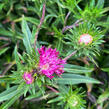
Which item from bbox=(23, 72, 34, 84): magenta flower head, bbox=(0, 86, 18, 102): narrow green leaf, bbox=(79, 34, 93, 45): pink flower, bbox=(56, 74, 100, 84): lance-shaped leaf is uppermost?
bbox=(79, 34, 93, 45): pink flower

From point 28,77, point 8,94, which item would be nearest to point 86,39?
point 28,77

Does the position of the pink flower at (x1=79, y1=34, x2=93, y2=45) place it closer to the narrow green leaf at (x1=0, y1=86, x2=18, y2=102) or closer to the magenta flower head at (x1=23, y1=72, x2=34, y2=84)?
the magenta flower head at (x1=23, y1=72, x2=34, y2=84)

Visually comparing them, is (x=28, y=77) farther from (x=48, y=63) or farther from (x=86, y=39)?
(x=86, y=39)

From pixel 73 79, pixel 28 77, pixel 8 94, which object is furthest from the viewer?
pixel 73 79

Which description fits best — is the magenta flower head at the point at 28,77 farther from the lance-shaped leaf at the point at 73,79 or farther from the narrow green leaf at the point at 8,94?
the lance-shaped leaf at the point at 73,79

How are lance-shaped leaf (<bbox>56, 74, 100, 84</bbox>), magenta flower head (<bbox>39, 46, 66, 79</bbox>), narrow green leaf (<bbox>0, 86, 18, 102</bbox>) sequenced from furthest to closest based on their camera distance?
lance-shaped leaf (<bbox>56, 74, 100, 84</bbox>) < narrow green leaf (<bbox>0, 86, 18, 102</bbox>) < magenta flower head (<bbox>39, 46, 66, 79</bbox>)

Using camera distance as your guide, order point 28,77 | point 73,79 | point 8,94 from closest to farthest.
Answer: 1. point 28,77
2. point 8,94
3. point 73,79

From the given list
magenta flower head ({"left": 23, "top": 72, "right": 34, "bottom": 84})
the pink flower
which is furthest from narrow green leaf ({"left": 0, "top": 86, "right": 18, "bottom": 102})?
the pink flower

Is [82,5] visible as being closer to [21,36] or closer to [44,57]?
[21,36]

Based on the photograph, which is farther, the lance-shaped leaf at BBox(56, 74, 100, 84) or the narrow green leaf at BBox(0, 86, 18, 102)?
the lance-shaped leaf at BBox(56, 74, 100, 84)

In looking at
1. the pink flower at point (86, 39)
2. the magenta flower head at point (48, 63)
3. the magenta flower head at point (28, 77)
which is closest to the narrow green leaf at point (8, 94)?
the magenta flower head at point (28, 77)

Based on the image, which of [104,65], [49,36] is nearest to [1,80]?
[49,36]
